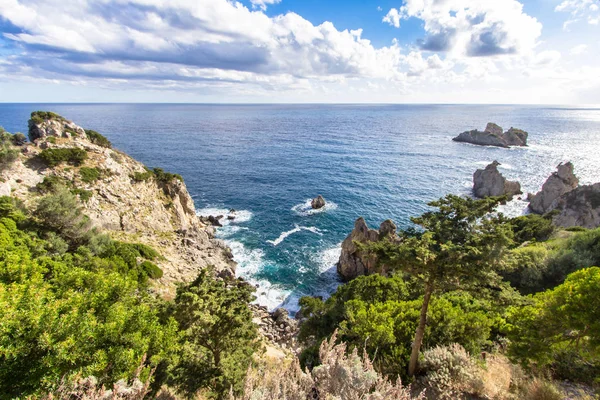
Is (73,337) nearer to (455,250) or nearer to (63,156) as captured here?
(455,250)

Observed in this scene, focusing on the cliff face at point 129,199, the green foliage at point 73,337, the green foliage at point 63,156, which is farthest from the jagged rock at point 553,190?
the green foliage at point 63,156

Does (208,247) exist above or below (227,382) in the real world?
below

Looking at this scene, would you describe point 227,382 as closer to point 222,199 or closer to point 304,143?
point 222,199

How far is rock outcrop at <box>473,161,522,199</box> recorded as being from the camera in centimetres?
6956

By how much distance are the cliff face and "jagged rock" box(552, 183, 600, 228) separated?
202ft

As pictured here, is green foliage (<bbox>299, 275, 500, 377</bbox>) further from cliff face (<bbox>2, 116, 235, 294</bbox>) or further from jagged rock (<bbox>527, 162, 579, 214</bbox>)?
jagged rock (<bbox>527, 162, 579, 214</bbox>)

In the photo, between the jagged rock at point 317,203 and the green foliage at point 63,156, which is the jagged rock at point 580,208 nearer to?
the jagged rock at point 317,203

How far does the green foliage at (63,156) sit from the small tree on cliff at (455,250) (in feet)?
155

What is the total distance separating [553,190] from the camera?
63.3 m

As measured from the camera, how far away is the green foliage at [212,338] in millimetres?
14594

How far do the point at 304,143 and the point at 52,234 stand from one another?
115522 millimetres

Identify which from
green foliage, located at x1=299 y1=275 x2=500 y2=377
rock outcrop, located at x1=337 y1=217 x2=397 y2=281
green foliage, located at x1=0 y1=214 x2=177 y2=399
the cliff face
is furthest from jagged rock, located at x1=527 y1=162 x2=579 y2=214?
green foliage, located at x1=0 y1=214 x2=177 y2=399

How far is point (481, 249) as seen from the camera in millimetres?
11719

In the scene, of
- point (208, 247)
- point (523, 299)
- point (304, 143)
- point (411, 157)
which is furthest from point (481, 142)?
point (523, 299)
